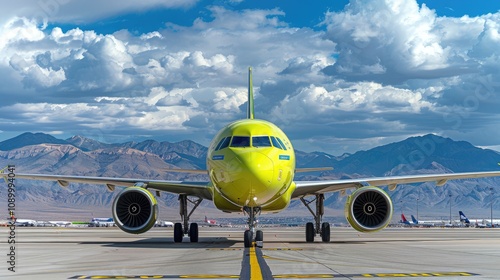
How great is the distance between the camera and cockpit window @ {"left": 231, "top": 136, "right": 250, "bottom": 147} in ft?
87.5

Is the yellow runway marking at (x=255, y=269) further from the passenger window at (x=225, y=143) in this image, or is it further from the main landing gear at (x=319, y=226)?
the main landing gear at (x=319, y=226)

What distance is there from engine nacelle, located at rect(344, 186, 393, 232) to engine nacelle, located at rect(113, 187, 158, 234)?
25.9 ft

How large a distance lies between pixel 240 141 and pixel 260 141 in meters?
0.73

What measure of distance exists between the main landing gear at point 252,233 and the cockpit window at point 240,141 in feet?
10.2

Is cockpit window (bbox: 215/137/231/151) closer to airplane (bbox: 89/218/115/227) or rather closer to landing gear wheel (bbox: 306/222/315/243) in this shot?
landing gear wheel (bbox: 306/222/315/243)

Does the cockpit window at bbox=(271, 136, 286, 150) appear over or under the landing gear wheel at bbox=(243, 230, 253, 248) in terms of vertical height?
over

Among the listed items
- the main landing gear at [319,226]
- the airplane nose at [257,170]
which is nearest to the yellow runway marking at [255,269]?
the airplane nose at [257,170]

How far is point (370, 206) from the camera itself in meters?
30.2

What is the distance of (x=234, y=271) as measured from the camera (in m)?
17.1

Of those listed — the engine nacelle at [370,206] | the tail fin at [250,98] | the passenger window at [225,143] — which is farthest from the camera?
the tail fin at [250,98]

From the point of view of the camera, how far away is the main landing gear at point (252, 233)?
89.4ft

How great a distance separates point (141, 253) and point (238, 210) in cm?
746

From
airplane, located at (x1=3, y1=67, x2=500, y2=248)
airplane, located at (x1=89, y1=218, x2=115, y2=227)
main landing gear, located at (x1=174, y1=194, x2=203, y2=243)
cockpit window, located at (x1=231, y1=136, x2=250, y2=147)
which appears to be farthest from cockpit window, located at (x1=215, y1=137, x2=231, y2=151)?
airplane, located at (x1=89, y1=218, x2=115, y2=227)

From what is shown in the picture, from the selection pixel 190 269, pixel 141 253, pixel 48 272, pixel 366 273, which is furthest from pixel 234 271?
pixel 141 253
